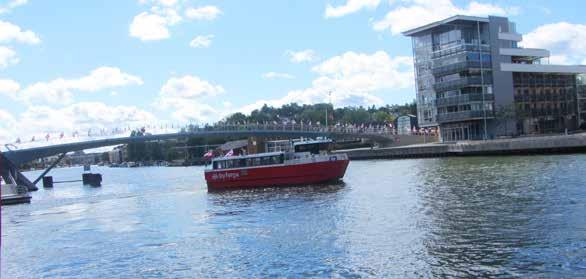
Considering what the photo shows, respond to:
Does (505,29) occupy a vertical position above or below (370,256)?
above

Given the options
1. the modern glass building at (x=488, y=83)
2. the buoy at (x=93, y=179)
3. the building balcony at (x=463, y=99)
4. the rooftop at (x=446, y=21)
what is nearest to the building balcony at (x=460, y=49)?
the modern glass building at (x=488, y=83)

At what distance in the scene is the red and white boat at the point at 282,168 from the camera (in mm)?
52219

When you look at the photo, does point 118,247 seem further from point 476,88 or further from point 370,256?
point 476,88

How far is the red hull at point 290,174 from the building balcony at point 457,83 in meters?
59.2

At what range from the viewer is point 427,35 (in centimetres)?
11431

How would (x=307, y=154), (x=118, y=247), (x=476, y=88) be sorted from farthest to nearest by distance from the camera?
(x=476, y=88)
(x=307, y=154)
(x=118, y=247)

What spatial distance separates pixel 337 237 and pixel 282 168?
30.9m

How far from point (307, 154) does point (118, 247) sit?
31.2 meters

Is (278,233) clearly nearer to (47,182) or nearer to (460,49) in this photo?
(47,182)

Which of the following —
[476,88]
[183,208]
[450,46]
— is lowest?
[183,208]

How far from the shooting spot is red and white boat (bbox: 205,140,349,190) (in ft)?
171

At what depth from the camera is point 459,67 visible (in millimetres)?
106062

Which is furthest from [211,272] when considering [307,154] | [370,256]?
[307,154]

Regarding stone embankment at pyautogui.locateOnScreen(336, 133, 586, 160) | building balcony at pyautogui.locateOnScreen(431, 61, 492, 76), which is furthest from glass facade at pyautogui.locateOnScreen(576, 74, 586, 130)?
stone embankment at pyautogui.locateOnScreen(336, 133, 586, 160)
